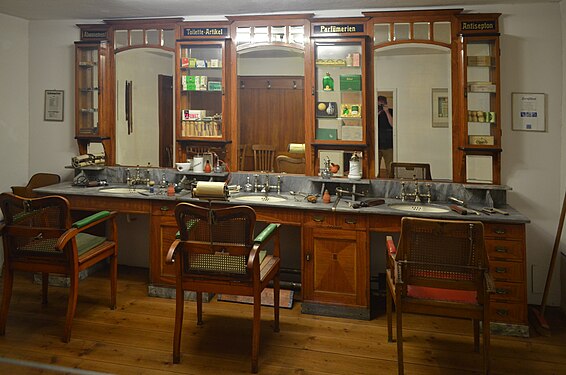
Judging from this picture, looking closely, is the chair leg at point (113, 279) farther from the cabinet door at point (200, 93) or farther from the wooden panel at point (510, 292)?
the wooden panel at point (510, 292)

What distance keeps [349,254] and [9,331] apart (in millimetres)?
2520

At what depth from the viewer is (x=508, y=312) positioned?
3057 mm

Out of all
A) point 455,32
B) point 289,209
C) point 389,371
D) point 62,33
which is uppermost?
point 62,33

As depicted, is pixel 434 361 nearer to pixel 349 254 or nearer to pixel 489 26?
pixel 349 254

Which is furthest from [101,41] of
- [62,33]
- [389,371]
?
[389,371]

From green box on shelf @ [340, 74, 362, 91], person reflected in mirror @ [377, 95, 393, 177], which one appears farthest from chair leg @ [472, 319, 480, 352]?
green box on shelf @ [340, 74, 362, 91]

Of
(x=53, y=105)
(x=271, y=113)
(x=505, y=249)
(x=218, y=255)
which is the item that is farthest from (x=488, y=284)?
(x=53, y=105)

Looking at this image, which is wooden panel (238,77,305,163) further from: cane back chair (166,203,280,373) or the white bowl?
cane back chair (166,203,280,373)

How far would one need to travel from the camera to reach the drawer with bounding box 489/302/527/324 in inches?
119

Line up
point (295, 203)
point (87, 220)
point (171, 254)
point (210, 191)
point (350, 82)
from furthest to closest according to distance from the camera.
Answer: point (350, 82), point (295, 203), point (210, 191), point (87, 220), point (171, 254)

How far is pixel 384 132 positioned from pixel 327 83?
669 mm

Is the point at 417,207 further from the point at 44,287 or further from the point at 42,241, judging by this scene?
the point at 44,287

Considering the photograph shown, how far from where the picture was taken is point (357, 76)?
373cm

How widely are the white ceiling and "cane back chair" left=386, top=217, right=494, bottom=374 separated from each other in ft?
7.05
